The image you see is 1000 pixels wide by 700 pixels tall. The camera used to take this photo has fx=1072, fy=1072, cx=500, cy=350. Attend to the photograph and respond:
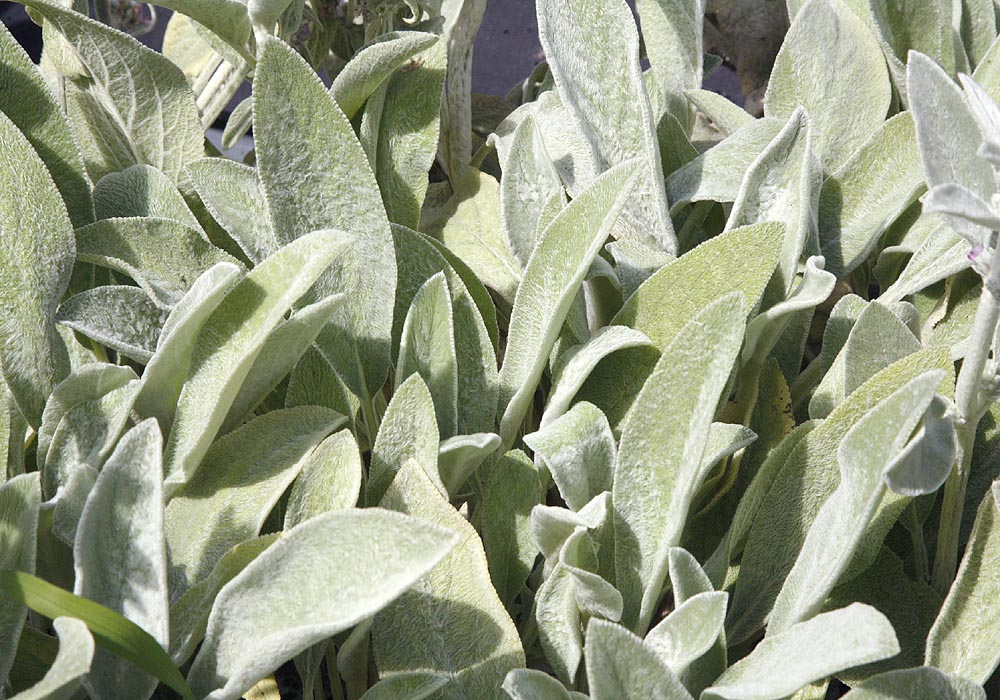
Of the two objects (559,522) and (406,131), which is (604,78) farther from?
(559,522)

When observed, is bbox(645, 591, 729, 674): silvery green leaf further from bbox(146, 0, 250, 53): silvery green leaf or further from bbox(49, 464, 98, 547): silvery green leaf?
bbox(146, 0, 250, 53): silvery green leaf

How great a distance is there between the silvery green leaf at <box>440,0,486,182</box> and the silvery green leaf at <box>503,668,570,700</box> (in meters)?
0.38

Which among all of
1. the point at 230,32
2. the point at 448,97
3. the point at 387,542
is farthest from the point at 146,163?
the point at 387,542

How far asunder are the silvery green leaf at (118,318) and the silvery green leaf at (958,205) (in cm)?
30

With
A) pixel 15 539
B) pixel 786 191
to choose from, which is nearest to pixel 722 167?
pixel 786 191

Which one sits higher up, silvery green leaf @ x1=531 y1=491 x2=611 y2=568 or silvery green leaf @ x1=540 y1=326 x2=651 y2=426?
silvery green leaf @ x1=540 y1=326 x2=651 y2=426

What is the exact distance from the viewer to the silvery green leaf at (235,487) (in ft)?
1.32

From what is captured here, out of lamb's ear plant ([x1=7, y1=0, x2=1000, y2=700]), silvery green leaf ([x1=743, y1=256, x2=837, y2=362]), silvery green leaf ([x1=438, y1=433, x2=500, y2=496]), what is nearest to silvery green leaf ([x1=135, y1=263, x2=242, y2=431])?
lamb's ear plant ([x1=7, y1=0, x2=1000, y2=700])

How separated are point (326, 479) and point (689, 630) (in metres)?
0.14

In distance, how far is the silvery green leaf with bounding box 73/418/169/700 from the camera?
35 cm

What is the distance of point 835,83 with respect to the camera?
58 centimetres

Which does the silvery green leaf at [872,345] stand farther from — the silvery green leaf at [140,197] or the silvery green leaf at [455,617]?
the silvery green leaf at [140,197]

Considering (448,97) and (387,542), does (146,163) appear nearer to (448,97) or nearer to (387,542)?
(448,97)

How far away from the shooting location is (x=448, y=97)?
67 centimetres
